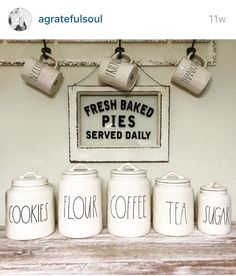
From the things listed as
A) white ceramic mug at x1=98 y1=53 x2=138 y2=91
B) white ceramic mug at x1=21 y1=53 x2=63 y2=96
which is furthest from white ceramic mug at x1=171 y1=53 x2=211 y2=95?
white ceramic mug at x1=21 y1=53 x2=63 y2=96

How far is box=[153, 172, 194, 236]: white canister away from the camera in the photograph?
109 cm

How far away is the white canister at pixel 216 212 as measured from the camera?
110 centimetres

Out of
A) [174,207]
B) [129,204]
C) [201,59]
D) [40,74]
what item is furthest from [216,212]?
[40,74]

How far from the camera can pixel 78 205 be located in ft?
3.51

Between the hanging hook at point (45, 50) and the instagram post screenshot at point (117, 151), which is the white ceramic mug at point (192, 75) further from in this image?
the hanging hook at point (45, 50)

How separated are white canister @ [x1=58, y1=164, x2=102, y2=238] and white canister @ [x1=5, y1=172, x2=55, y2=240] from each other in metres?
0.05

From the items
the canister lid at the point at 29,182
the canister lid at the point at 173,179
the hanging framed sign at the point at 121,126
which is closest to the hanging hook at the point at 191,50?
the hanging framed sign at the point at 121,126

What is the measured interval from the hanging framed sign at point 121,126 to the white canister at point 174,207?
154mm

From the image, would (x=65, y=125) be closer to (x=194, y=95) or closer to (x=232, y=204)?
(x=194, y=95)

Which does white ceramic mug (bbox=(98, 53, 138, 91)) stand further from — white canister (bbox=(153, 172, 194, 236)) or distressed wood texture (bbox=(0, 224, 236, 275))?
distressed wood texture (bbox=(0, 224, 236, 275))

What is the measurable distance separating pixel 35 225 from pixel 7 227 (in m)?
0.09

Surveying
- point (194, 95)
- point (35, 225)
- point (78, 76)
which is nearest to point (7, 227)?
point (35, 225)
